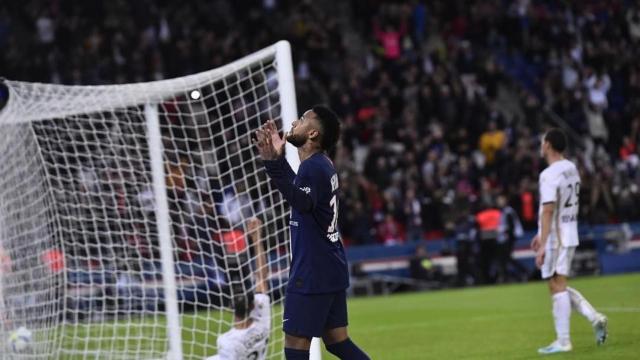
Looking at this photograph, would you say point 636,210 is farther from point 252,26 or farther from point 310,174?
point 310,174

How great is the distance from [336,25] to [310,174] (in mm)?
23086

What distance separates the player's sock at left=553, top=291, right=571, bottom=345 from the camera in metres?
10.8

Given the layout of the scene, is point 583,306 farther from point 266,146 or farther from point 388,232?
point 388,232

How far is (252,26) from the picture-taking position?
92.5 ft

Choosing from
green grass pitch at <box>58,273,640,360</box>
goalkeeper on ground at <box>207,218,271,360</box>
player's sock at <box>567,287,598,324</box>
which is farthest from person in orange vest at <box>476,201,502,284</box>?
goalkeeper on ground at <box>207,218,271,360</box>

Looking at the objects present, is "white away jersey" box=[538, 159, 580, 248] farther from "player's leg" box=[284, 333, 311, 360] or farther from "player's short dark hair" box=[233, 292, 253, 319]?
"player's leg" box=[284, 333, 311, 360]

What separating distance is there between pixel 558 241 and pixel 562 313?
0.68 m

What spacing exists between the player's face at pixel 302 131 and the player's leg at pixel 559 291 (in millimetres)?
4438

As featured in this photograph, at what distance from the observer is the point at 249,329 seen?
9578 millimetres

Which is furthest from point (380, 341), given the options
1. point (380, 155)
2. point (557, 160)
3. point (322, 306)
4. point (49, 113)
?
point (380, 155)

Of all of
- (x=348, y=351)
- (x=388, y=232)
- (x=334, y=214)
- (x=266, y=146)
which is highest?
(x=388, y=232)

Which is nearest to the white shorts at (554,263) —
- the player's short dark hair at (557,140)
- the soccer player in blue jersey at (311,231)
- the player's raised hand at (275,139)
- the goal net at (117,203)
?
the player's short dark hair at (557,140)

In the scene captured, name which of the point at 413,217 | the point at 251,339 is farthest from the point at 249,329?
the point at 413,217

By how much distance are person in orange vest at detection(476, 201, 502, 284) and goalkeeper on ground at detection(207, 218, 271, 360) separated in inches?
569
